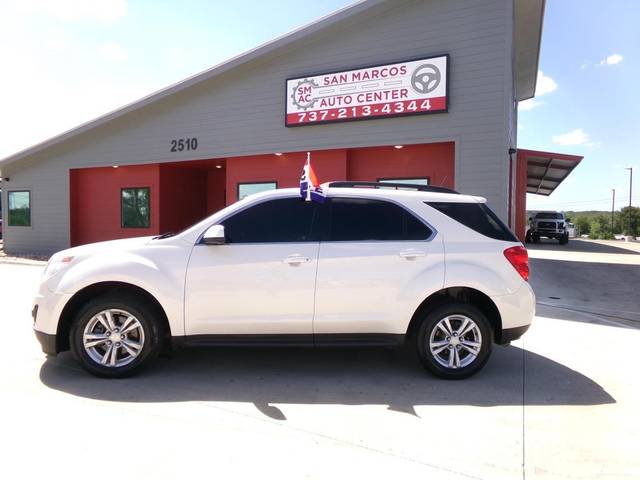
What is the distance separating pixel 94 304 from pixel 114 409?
1.05 metres

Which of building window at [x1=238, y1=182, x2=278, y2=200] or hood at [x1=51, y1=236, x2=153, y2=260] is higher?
→ building window at [x1=238, y1=182, x2=278, y2=200]

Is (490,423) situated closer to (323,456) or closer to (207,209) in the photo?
(323,456)

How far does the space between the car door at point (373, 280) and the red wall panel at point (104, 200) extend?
1294cm

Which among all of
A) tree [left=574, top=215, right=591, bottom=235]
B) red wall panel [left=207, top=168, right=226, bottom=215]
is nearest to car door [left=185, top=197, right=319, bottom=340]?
red wall panel [left=207, top=168, right=226, bottom=215]

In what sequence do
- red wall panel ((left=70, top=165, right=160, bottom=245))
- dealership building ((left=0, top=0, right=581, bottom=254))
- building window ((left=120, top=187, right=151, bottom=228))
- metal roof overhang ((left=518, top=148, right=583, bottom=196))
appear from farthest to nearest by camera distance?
metal roof overhang ((left=518, top=148, right=583, bottom=196)), building window ((left=120, top=187, right=151, bottom=228)), red wall panel ((left=70, top=165, right=160, bottom=245)), dealership building ((left=0, top=0, right=581, bottom=254))

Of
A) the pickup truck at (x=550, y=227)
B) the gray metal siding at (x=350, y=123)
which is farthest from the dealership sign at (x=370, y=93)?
the pickup truck at (x=550, y=227)

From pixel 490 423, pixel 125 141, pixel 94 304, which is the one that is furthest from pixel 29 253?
pixel 490 423

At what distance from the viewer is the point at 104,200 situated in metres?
16.9

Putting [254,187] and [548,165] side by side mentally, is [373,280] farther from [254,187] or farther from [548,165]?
[548,165]

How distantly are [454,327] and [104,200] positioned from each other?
1603 cm

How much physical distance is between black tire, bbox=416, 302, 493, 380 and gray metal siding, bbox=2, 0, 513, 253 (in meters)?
6.85

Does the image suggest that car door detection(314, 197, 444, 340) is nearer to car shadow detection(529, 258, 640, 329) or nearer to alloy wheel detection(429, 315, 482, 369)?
alloy wheel detection(429, 315, 482, 369)

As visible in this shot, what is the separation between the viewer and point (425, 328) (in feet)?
13.7

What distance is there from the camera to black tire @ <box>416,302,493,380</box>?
4.17 meters
